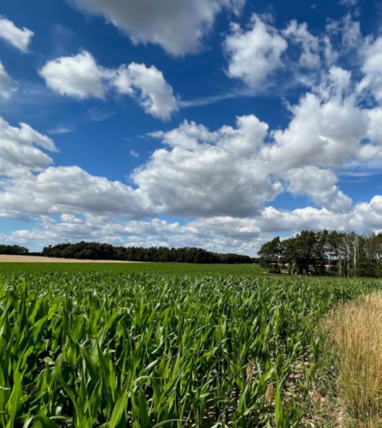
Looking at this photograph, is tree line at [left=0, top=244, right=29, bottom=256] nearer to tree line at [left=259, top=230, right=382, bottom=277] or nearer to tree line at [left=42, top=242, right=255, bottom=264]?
tree line at [left=42, top=242, right=255, bottom=264]

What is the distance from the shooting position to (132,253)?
115 metres

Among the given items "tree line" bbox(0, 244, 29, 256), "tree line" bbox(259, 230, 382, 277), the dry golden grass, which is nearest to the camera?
the dry golden grass

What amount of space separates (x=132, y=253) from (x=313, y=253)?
67.4m

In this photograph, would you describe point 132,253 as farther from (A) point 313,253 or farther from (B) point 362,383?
(B) point 362,383

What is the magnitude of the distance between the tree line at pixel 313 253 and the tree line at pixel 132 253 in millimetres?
44221

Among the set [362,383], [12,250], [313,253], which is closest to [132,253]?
[12,250]

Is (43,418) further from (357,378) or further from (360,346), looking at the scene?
(360,346)

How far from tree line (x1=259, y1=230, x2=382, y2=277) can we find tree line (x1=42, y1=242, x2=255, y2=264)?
44.2 metres

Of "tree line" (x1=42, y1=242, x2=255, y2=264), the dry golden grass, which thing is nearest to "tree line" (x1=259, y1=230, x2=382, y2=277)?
"tree line" (x1=42, y1=242, x2=255, y2=264)

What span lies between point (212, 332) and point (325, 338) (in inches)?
121

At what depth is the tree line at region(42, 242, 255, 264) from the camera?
10225 centimetres

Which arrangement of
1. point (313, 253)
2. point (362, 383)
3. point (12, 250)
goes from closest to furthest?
point (362, 383)
point (313, 253)
point (12, 250)

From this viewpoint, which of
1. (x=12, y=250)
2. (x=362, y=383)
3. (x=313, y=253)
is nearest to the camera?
(x=362, y=383)

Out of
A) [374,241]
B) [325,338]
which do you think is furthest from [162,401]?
[374,241]
